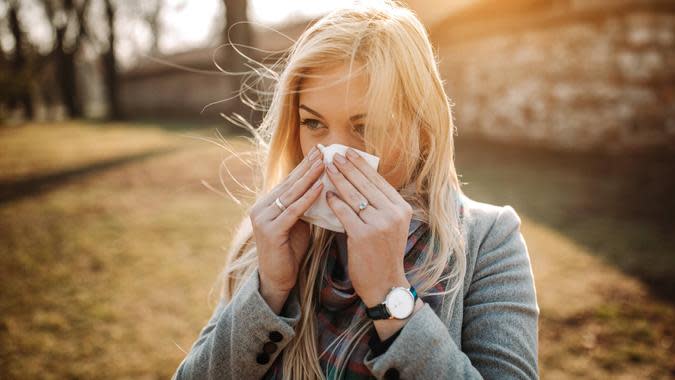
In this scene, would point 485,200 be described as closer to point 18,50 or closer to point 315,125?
point 315,125

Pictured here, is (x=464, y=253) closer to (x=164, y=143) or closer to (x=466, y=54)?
(x=466, y=54)

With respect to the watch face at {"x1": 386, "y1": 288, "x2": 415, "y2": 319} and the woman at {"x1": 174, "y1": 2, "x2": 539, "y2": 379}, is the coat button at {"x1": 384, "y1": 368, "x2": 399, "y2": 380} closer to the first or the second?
the woman at {"x1": 174, "y1": 2, "x2": 539, "y2": 379}

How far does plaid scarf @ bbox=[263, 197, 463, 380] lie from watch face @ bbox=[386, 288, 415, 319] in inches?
6.2

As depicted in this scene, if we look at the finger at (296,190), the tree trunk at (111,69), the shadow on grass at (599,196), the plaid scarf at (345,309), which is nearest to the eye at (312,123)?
the finger at (296,190)

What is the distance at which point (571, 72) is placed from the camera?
8.09 m

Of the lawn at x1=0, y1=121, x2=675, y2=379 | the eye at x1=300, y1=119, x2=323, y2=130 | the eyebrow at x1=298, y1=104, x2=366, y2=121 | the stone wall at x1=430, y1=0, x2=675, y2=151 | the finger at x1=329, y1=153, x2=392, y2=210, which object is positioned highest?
the eyebrow at x1=298, y1=104, x2=366, y2=121

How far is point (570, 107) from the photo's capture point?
27.0 ft

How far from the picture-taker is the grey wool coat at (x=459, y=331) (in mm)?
1188

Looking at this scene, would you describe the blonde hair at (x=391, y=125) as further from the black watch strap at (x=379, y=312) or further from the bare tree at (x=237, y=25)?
the bare tree at (x=237, y=25)

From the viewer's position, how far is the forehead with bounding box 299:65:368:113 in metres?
1.41

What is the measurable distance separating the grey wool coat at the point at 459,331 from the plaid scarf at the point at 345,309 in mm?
81

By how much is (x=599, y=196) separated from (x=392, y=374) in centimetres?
701

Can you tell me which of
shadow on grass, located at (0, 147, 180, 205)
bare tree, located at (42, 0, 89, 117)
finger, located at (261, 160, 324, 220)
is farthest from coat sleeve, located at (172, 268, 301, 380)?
bare tree, located at (42, 0, 89, 117)

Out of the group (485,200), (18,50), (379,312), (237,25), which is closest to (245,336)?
(379,312)
